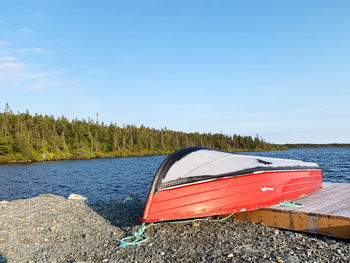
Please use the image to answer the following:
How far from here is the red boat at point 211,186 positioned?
225 inches

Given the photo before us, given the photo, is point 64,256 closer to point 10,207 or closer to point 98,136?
point 10,207

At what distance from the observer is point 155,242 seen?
5285 mm

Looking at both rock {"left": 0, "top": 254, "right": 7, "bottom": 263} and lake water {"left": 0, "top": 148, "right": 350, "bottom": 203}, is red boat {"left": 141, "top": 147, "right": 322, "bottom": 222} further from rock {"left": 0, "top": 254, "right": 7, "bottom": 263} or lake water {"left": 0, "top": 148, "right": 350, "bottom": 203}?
lake water {"left": 0, "top": 148, "right": 350, "bottom": 203}

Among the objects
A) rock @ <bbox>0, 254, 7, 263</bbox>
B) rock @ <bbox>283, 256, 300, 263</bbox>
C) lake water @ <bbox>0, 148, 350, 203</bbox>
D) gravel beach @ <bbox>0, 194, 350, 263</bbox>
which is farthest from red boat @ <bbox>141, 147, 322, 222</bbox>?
lake water @ <bbox>0, 148, 350, 203</bbox>

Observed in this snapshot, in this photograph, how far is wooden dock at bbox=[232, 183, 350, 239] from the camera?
5309mm

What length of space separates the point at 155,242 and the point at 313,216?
3603 mm

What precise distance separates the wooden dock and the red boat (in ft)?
1.21

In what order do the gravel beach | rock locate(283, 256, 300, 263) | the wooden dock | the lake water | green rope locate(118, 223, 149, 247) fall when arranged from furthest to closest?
the lake water
the wooden dock
green rope locate(118, 223, 149, 247)
the gravel beach
rock locate(283, 256, 300, 263)

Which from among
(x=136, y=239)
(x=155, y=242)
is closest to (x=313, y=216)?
(x=155, y=242)

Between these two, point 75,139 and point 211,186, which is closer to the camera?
point 211,186

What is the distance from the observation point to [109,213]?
26.1ft

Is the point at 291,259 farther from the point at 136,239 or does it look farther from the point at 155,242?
the point at 136,239

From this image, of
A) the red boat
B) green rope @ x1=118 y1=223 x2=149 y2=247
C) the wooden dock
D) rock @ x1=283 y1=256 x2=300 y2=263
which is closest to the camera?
rock @ x1=283 y1=256 x2=300 y2=263

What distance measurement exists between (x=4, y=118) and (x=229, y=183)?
3563 inches
